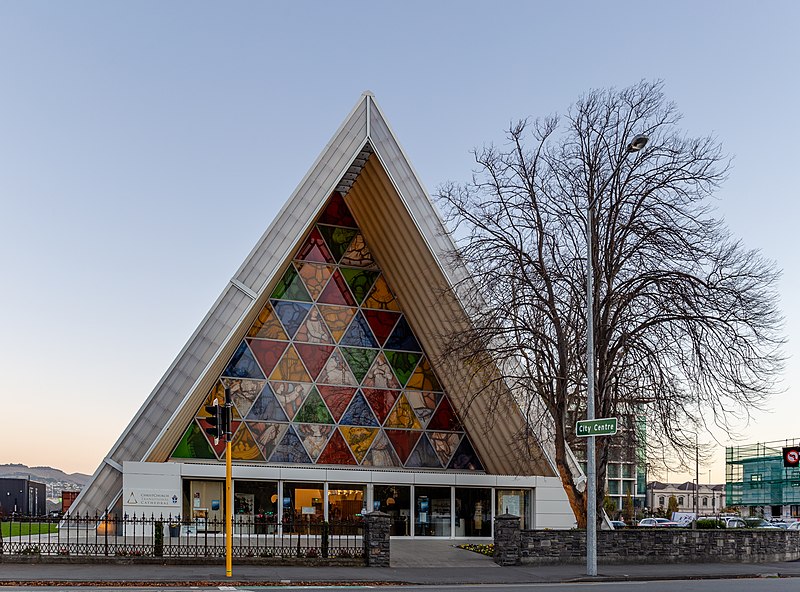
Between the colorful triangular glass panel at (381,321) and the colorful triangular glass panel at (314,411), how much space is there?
3031 millimetres

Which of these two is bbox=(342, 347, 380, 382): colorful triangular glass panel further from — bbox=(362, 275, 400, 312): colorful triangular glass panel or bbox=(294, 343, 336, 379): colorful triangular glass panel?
bbox=(362, 275, 400, 312): colorful triangular glass panel

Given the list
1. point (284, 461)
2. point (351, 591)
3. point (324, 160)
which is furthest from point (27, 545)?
point (324, 160)

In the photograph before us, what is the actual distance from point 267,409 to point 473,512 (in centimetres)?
784

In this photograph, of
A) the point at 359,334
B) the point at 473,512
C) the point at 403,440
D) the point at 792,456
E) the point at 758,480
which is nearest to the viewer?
the point at 792,456

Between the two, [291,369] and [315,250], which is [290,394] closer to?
[291,369]

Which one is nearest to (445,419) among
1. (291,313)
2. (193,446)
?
(291,313)

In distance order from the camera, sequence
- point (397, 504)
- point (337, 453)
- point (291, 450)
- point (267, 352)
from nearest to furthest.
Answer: point (397, 504) < point (291, 450) < point (267, 352) < point (337, 453)

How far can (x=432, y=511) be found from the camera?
3047 cm

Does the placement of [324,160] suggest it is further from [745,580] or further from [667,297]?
[745,580]

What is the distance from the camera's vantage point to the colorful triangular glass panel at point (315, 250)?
3147 centimetres

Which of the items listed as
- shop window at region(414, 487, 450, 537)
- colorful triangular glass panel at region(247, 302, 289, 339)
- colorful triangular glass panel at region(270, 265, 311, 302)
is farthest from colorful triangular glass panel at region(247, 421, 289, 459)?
shop window at region(414, 487, 450, 537)

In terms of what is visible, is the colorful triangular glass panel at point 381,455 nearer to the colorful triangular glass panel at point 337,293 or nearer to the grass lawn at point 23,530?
the colorful triangular glass panel at point 337,293

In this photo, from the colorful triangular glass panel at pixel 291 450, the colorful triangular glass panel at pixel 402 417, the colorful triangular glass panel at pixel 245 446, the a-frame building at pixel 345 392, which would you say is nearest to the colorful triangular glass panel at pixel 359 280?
the a-frame building at pixel 345 392

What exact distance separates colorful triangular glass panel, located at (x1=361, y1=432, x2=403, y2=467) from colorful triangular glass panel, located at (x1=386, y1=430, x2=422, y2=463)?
0.15 metres
